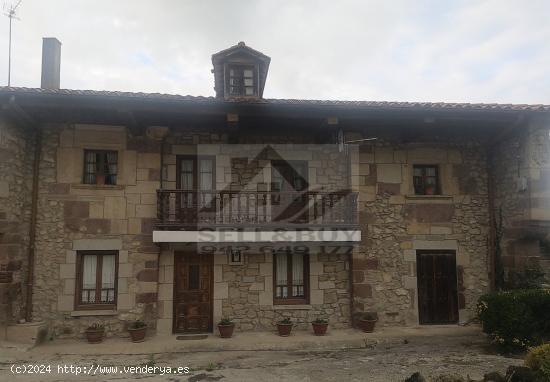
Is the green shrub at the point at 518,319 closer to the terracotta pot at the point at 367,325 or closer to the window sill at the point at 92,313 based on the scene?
the terracotta pot at the point at 367,325

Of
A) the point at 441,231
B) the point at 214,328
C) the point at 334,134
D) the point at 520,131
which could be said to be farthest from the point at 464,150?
the point at 214,328

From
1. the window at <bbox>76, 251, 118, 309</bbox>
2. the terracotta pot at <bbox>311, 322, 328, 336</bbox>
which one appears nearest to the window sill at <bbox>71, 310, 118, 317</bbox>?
the window at <bbox>76, 251, 118, 309</bbox>

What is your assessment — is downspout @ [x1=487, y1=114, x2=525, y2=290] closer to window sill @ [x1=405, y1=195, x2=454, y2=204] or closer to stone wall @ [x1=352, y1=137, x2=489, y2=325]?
stone wall @ [x1=352, y1=137, x2=489, y2=325]

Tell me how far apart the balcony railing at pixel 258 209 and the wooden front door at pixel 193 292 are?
98 cm

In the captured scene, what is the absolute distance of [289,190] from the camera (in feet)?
31.4

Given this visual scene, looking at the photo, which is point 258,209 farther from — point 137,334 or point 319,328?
point 137,334

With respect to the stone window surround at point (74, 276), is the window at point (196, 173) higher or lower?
higher

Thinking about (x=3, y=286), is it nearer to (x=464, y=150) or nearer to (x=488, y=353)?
(x=488, y=353)

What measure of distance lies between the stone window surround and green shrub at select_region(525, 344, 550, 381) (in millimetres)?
7353

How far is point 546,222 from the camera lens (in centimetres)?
862

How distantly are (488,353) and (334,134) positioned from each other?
5469mm

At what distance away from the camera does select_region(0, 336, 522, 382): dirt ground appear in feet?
21.0

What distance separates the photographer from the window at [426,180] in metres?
9.78

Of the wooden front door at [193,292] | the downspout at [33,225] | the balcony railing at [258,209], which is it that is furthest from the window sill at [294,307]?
the downspout at [33,225]
